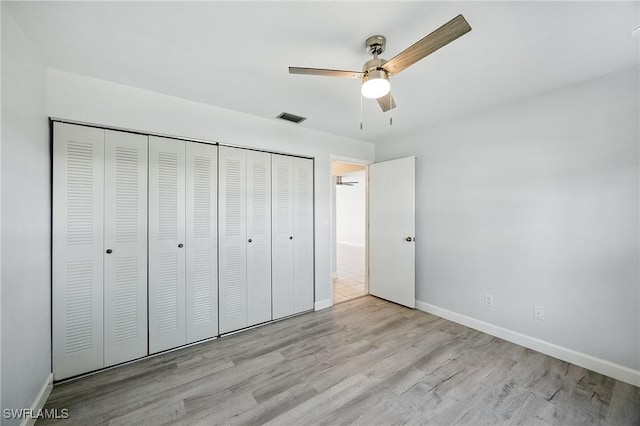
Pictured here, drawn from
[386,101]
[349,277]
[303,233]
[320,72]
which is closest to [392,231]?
[303,233]

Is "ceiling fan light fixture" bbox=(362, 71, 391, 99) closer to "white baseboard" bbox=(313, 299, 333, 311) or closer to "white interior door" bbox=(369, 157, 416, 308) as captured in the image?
"white interior door" bbox=(369, 157, 416, 308)

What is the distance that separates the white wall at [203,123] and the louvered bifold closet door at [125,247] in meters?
0.19

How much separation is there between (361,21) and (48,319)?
3023 millimetres

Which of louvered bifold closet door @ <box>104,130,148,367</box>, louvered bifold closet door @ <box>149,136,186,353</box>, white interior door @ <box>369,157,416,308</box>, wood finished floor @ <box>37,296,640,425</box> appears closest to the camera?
wood finished floor @ <box>37,296,640,425</box>

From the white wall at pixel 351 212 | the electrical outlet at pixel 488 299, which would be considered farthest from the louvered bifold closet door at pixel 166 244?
the white wall at pixel 351 212

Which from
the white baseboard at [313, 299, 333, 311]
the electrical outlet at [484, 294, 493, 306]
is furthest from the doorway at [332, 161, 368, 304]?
the electrical outlet at [484, 294, 493, 306]

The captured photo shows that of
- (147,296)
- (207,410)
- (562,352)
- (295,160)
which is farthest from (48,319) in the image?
(562,352)

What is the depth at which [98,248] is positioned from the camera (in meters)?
2.10

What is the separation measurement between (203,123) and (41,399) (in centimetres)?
247

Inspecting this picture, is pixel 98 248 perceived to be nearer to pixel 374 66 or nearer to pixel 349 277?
pixel 374 66

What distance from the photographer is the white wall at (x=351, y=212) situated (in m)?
9.02

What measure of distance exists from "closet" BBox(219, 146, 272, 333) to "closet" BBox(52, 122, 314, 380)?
0.04 ft

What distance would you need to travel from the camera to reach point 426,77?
83.7 inches

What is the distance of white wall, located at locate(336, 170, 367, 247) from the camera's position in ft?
29.6
